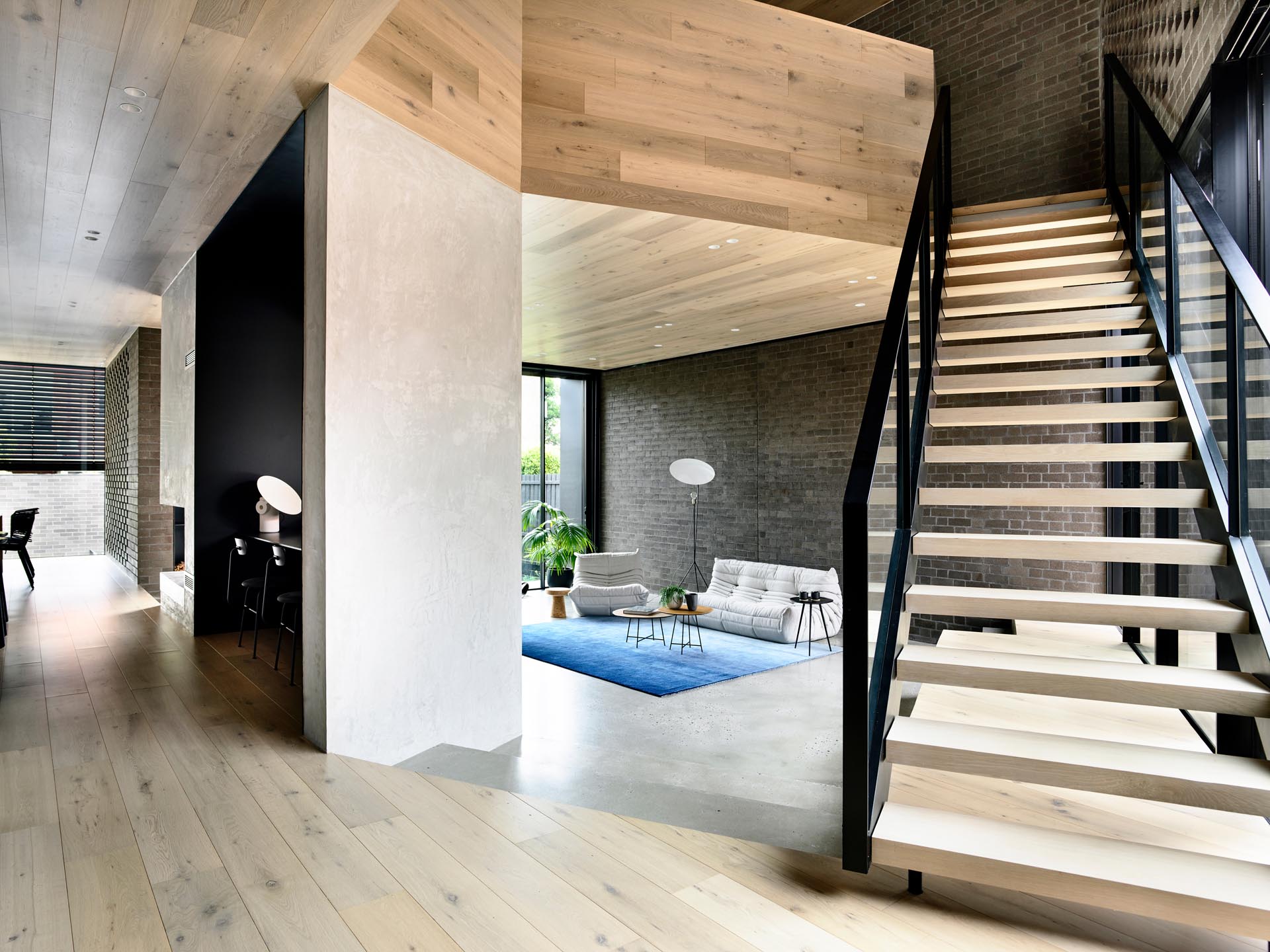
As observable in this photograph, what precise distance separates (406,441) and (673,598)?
4.48 m

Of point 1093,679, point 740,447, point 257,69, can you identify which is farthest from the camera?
point 740,447

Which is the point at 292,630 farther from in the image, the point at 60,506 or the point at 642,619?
the point at 60,506

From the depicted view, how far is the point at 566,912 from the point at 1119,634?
451 cm

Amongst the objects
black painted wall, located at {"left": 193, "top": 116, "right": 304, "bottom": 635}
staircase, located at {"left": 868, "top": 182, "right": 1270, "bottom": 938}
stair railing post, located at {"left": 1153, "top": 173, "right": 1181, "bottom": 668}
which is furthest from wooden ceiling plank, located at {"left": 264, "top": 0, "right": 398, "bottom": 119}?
stair railing post, located at {"left": 1153, "top": 173, "right": 1181, "bottom": 668}

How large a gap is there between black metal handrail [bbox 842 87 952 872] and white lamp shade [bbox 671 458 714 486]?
594cm

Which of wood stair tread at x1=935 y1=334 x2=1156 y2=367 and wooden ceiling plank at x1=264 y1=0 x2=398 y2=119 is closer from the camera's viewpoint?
wooden ceiling plank at x1=264 y1=0 x2=398 y2=119

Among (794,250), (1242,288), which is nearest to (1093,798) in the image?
(1242,288)

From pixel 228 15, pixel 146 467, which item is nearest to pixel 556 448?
pixel 146 467

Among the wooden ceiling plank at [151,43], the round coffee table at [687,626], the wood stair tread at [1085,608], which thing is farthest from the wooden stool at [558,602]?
the wooden ceiling plank at [151,43]

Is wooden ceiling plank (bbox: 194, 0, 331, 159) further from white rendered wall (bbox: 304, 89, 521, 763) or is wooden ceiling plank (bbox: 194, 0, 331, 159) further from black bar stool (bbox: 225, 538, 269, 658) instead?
black bar stool (bbox: 225, 538, 269, 658)

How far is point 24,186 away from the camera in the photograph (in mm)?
4035

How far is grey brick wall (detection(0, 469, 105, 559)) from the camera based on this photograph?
10430 mm

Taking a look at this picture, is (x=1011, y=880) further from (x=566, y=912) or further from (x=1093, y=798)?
(x=566, y=912)

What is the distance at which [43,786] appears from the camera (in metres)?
2.77
